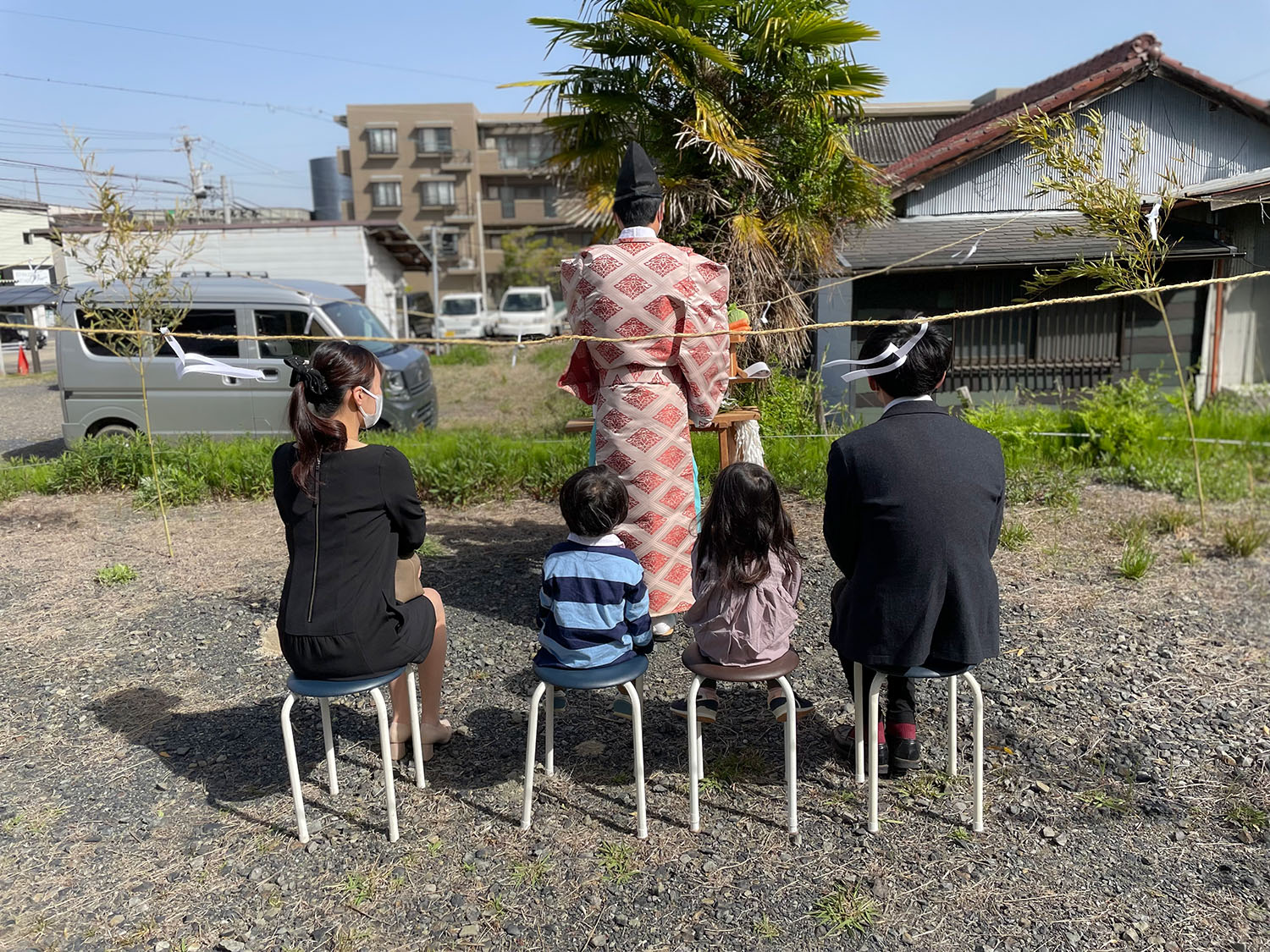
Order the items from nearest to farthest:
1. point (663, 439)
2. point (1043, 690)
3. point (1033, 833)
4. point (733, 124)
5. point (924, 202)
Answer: point (1033, 833) < point (1043, 690) < point (663, 439) < point (733, 124) < point (924, 202)

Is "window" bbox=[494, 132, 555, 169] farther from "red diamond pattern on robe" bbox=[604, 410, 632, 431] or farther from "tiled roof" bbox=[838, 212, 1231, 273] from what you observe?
"red diamond pattern on robe" bbox=[604, 410, 632, 431]

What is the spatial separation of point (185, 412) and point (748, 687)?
22.7 ft

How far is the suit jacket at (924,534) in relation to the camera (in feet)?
8.52

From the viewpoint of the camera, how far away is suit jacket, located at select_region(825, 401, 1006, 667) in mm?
2596

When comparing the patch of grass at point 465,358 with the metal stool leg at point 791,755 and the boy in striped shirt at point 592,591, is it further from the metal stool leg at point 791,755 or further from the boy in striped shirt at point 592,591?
the metal stool leg at point 791,755

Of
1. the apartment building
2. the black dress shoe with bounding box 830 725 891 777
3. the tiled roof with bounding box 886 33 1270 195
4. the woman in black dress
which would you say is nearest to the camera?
the woman in black dress

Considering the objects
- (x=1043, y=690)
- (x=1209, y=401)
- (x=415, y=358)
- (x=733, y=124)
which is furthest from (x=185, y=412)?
(x=1209, y=401)

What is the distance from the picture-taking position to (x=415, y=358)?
968 cm

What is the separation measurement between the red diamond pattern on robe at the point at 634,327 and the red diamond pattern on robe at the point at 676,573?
1.04m

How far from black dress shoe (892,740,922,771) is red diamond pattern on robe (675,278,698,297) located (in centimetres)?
198

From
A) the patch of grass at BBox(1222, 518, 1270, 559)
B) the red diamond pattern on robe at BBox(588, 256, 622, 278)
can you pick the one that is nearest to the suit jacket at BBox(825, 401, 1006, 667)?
the red diamond pattern on robe at BBox(588, 256, 622, 278)

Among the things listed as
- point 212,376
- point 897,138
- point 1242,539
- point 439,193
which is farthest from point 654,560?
point 439,193

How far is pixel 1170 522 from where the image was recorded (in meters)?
5.77

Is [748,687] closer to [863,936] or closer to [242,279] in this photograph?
[863,936]
